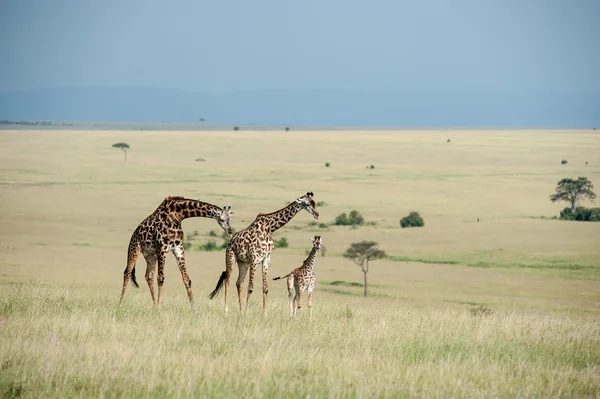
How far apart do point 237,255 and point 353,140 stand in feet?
435

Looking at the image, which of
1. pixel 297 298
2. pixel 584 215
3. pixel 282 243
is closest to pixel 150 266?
pixel 297 298

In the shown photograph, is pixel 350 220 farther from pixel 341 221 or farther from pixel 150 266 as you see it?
pixel 150 266

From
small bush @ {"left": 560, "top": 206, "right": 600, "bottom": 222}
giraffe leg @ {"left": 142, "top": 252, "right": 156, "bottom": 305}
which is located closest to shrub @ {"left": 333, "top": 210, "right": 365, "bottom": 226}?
small bush @ {"left": 560, "top": 206, "right": 600, "bottom": 222}

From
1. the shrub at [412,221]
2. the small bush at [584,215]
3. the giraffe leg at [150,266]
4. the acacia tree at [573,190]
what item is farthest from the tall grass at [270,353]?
the acacia tree at [573,190]

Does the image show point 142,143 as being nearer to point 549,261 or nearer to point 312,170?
point 312,170

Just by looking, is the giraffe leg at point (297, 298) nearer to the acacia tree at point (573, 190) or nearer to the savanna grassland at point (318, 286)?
the savanna grassland at point (318, 286)

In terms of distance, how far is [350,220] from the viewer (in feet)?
174

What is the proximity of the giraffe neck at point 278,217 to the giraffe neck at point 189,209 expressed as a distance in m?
0.77

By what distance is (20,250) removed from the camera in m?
39.5

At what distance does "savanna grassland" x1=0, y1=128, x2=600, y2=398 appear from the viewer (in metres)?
9.71

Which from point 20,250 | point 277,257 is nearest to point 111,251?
point 20,250

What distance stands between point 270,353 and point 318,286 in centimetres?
2232

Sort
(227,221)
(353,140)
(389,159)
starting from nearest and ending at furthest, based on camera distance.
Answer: (227,221), (389,159), (353,140)

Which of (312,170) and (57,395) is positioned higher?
(312,170)
